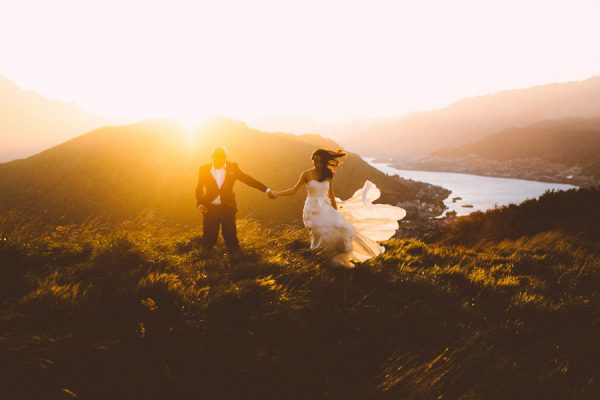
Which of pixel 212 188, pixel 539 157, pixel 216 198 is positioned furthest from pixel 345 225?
pixel 539 157

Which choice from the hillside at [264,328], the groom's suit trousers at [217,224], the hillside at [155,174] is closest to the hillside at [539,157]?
the hillside at [155,174]

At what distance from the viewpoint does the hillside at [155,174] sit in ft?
173

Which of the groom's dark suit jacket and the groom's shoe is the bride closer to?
the groom's dark suit jacket

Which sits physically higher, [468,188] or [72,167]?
[72,167]

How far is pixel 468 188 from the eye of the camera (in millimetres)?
99375

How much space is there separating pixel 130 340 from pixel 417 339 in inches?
118

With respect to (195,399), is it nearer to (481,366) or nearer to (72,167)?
(481,366)

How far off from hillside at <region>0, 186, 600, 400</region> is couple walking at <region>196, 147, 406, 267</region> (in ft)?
1.70

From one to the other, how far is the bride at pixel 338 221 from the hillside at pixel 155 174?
3704cm

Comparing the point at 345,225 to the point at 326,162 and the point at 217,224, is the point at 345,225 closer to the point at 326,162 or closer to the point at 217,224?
the point at 326,162

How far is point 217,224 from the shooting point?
22.3ft

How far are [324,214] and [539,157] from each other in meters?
184

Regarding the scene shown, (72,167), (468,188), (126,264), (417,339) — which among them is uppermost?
(72,167)

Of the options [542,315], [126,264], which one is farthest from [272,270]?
[542,315]
